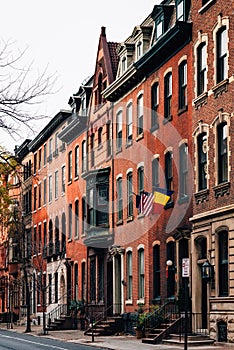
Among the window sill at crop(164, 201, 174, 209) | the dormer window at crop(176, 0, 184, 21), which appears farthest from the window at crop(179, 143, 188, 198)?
the dormer window at crop(176, 0, 184, 21)

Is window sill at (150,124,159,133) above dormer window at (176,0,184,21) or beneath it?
beneath

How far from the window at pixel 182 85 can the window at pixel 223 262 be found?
22.5ft

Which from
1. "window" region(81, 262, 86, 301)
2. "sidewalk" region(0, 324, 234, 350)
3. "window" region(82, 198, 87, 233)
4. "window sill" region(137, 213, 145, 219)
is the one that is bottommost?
"sidewalk" region(0, 324, 234, 350)

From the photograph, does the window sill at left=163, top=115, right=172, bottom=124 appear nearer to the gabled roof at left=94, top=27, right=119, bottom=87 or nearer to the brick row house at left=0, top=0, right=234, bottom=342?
the brick row house at left=0, top=0, right=234, bottom=342

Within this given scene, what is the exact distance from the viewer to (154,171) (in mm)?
38375

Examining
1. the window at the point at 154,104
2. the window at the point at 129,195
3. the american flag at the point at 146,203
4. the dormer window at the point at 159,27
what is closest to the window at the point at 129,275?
the window at the point at 129,195

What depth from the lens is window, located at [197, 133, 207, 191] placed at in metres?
32.3

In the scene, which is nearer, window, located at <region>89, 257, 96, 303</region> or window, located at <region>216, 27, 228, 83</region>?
window, located at <region>216, 27, 228, 83</region>

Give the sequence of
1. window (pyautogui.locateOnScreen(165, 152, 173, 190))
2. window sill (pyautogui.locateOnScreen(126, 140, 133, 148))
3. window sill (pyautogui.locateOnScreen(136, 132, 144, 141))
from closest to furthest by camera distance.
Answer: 1. window (pyautogui.locateOnScreen(165, 152, 173, 190))
2. window sill (pyautogui.locateOnScreen(136, 132, 144, 141))
3. window sill (pyautogui.locateOnScreen(126, 140, 133, 148))

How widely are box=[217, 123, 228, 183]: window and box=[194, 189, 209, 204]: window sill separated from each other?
1.08 meters

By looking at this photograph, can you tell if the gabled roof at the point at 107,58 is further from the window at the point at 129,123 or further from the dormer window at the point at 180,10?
the dormer window at the point at 180,10

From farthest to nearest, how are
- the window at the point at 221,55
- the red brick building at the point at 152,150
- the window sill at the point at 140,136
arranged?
the window sill at the point at 140,136 → the red brick building at the point at 152,150 → the window at the point at 221,55

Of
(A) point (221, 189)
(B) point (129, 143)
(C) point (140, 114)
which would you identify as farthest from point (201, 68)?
(B) point (129, 143)

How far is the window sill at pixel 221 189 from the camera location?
2983 centimetres
